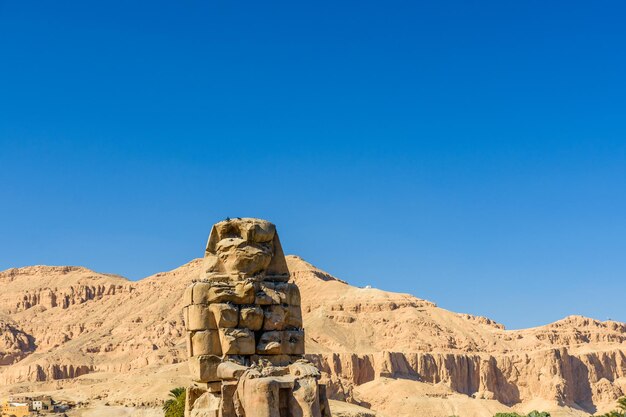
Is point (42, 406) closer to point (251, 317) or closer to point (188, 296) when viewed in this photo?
point (188, 296)

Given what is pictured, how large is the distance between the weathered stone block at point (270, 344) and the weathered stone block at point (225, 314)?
2.31 ft

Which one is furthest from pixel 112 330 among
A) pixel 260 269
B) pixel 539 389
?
pixel 260 269

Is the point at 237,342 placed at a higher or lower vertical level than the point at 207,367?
higher

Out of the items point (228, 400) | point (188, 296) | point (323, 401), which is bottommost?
point (323, 401)

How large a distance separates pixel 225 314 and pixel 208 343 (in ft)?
2.35

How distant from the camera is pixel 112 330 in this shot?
199625mm

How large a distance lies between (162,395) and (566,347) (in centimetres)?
9653

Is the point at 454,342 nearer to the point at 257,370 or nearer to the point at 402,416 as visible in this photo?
the point at 402,416

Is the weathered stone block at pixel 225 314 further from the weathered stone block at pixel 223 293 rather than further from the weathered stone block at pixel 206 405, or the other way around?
the weathered stone block at pixel 206 405

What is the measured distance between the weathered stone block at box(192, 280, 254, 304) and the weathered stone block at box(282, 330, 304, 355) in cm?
112

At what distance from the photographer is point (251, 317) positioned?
70.5 ft

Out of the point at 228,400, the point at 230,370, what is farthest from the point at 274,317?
the point at 228,400

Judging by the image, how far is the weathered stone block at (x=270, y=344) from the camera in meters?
21.5

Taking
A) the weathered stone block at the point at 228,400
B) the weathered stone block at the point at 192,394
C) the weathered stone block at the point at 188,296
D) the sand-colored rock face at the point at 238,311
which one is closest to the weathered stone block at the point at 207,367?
the sand-colored rock face at the point at 238,311
